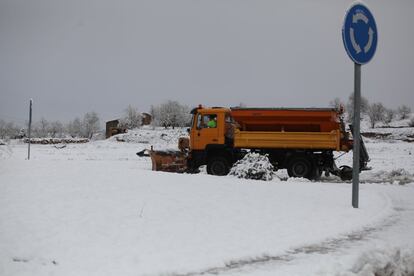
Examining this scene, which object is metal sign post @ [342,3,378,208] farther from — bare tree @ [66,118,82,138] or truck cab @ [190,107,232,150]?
bare tree @ [66,118,82,138]

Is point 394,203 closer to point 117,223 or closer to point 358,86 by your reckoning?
point 358,86

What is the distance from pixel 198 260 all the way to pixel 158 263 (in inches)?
20.2

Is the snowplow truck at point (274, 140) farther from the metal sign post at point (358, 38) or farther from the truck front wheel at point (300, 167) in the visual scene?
the metal sign post at point (358, 38)

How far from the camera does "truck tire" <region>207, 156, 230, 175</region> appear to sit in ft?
66.1

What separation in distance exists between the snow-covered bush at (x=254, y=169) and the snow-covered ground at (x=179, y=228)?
16.3ft

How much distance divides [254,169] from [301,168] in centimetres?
406

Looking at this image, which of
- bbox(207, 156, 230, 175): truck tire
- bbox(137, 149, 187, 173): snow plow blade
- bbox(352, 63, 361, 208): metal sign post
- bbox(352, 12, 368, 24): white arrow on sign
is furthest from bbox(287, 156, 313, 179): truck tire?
bbox(352, 12, 368, 24): white arrow on sign

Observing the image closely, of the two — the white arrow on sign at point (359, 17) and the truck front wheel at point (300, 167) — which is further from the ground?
the white arrow on sign at point (359, 17)

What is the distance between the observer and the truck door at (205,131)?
803 inches

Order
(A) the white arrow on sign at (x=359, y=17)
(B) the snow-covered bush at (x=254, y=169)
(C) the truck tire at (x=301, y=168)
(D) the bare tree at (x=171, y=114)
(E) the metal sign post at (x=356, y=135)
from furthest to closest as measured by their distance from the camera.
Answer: (D) the bare tree at (x=171, y=114), (C) the truck tire at (x=301, y=168), (B) the snow-covered bush at (x=254, y=169), (E) the metal sign post at (x=356, y=135), (A) the white arrow on sign at (x=359, y=17)

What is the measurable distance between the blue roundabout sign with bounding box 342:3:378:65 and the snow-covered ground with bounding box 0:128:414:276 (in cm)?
306

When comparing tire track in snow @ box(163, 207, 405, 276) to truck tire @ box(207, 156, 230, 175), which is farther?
truck tire @ box(207, 156, 230, 175)

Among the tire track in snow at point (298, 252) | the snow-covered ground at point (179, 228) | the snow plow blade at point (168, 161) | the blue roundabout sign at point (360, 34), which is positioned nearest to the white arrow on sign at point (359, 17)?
the blue roundabout sign at point (360, 34)

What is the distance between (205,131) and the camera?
2047 cm
